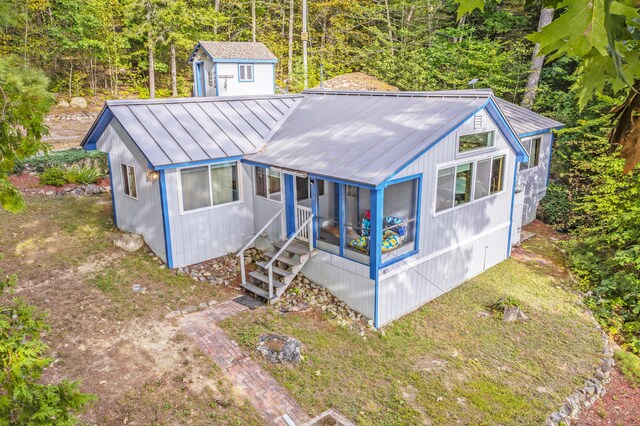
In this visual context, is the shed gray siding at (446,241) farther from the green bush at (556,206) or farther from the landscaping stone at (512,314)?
the green bush at (556,206)

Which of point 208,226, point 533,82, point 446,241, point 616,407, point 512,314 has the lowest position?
point 616,407

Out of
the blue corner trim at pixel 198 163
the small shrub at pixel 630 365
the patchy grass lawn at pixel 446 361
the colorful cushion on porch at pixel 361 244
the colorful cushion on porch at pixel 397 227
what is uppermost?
the blue corner trim at pixel 198 163

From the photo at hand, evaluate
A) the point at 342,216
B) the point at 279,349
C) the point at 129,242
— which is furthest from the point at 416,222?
the point at 129,242

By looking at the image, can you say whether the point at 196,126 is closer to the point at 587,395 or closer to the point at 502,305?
the point at 502,305

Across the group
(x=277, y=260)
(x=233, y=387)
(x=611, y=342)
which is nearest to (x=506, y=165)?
(x=611, y=342)

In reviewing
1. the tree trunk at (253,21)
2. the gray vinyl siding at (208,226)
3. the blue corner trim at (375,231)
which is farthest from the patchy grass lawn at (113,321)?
the tree trunk at (253,21)

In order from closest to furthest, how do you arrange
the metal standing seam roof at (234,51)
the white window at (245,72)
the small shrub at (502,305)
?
the small shrub at (502,305)
the metal standing seam roof at (234,51)
the white window at (245,72)
